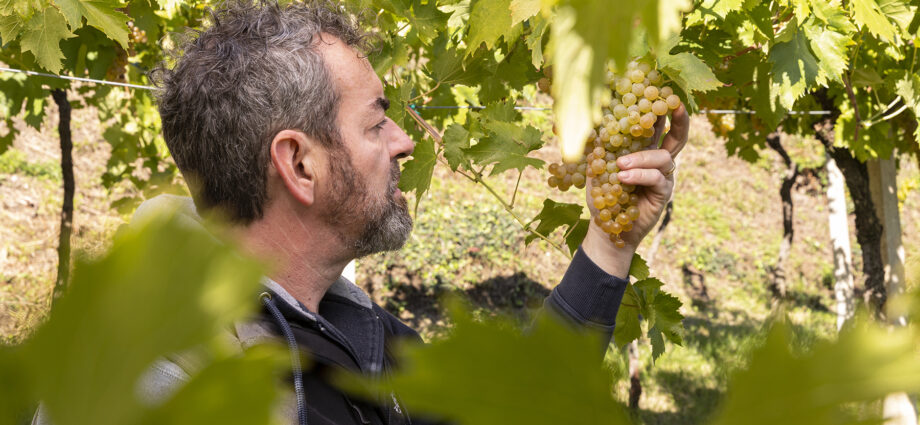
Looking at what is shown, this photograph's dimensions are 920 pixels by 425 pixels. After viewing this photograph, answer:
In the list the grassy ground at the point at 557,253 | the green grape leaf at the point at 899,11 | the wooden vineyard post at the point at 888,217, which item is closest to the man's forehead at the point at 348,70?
the green grape leaf at the point at 899,11

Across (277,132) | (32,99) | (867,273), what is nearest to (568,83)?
(277,132)

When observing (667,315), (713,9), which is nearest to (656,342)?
(667,315)

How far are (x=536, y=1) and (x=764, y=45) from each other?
1183mm

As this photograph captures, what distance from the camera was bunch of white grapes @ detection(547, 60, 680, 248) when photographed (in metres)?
1.04

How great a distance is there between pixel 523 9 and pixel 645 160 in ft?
1.13

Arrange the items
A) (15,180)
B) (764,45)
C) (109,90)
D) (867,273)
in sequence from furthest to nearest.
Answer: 1. (15,180)
2. (109,90)
3. (867,273)
4. (764,45)

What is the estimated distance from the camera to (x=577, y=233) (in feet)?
4.75

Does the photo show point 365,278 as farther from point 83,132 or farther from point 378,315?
point 378,315

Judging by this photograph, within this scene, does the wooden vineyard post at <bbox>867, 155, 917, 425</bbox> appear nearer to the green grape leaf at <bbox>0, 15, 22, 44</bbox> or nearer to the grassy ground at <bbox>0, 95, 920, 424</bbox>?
the grassy ground at <bbox>0, 95, 920, 424</bbox>

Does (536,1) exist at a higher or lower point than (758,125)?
lower

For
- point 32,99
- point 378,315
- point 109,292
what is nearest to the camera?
point 109,292

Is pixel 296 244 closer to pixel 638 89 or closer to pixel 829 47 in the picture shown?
pixel 638 89

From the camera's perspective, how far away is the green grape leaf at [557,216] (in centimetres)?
141

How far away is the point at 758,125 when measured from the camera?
3678 mm
